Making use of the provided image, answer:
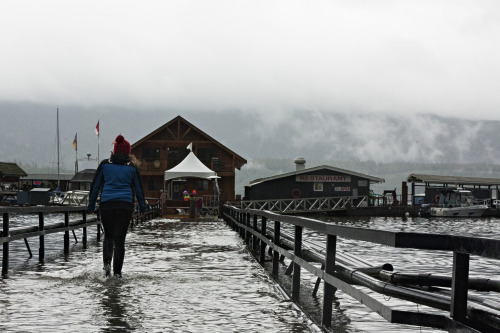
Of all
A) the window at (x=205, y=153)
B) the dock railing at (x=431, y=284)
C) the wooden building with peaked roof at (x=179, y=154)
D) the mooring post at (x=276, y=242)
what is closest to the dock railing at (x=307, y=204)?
the wooden building with peaked roof at (x=179, y=154)

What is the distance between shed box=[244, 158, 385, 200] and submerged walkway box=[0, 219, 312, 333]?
53.7 metres

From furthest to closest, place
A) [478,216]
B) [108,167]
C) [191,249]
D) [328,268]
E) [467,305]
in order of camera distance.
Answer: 1. [478,216]
2. [191,249]
3. [108,167]
4. [328,268]
5. [467,305]

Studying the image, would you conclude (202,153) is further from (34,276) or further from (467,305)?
(467,305)

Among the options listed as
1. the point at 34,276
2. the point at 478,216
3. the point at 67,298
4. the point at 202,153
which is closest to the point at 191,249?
the point at 34,276

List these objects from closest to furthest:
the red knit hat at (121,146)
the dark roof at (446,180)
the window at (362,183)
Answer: the red knit hat at (121,146)
the window at (362,183)
the dark roof at (446,180)

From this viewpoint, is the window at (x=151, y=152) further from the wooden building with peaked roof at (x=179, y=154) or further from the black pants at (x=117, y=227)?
the black pants at (x=117, y=227)

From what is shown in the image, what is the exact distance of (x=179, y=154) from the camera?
63750 millimetres

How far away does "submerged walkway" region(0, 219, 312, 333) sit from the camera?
6.45m

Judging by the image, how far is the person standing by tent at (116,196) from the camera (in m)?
9.62

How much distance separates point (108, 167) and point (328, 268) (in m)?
4.25

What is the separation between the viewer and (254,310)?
7.29 m

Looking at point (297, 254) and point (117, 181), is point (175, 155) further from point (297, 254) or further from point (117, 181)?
point (297, 254)

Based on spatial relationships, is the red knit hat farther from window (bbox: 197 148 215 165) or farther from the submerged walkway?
window (bbox: 197 148 215 165)

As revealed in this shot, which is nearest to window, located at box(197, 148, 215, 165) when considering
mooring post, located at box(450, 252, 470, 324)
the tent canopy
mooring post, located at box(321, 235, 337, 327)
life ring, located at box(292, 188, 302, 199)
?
life ring, located at box(292, 188, 302, 199)
